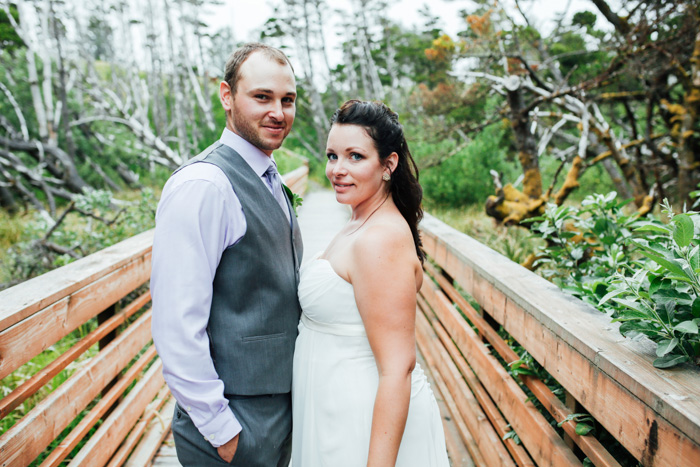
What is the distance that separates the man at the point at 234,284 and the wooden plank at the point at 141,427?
1.09 meters

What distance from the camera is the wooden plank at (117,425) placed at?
2.18 metres

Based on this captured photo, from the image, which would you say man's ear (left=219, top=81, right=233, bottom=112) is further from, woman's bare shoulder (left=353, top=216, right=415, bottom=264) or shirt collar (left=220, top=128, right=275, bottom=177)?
woman's bare shoulder (left=353, top=216, right=415, bottom=264)

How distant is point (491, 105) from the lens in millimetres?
9531

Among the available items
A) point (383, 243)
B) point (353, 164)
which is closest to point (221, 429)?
point (383, 243)

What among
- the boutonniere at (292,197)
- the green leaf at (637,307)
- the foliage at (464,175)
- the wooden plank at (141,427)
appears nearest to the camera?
the green leaf at (637,307)

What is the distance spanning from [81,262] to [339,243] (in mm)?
1491

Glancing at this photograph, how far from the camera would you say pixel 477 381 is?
→ 2.84 metres

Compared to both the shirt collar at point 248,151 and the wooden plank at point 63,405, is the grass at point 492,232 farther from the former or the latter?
the wooden plank at point 63,405

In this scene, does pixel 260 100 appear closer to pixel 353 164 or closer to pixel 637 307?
pixel 353 164

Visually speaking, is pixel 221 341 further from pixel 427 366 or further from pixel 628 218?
pixel 427 366

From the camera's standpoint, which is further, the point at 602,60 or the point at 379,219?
the point at 602,60

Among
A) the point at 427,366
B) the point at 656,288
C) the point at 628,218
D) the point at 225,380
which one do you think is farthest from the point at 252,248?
the point at 427,366

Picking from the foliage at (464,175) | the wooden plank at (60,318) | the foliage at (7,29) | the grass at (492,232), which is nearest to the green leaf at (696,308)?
the wooden plank at (60,318)

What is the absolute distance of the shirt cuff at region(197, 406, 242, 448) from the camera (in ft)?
4.93
